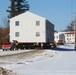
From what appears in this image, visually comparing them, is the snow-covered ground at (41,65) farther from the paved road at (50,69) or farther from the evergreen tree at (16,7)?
the evergreen tree at (16,7)

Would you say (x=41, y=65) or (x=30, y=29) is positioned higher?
(x=30, y=29)

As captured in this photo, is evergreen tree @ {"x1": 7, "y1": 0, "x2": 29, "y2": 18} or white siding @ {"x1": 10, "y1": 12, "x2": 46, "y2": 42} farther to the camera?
evergreen tree @ {"x1": 7, "y1": 0, "x2": 29, "y2": 18}

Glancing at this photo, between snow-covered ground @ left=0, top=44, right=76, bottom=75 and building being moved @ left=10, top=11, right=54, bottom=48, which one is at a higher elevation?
building being moved @ left=10, top=11, right=54, bottom=48

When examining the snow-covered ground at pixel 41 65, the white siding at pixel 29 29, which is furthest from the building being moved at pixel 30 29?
the snow-covered ground at pixel 41 65

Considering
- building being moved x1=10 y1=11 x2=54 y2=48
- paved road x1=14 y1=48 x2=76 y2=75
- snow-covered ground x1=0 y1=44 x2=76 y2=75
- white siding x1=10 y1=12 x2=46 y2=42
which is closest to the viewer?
paved road x1=14 y1=48 x2=76 y2=75

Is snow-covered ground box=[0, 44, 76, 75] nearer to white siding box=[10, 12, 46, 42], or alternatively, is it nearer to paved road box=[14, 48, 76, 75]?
paved road box=[14, 48, 76, 75]

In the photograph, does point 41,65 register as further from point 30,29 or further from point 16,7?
point 16,7

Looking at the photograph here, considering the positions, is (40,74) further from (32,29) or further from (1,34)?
(1,34)

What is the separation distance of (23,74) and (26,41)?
137 ft

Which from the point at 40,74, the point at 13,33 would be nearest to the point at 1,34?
the point at 13,33

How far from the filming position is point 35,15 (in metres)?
57.4

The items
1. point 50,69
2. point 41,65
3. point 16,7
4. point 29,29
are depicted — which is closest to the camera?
point 50,69

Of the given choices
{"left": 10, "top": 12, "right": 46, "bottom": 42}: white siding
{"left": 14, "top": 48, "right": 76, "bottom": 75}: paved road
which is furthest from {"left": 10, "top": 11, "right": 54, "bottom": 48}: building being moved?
{"left": 14, "top": 48, "right": 76, "bottom": 75}: paved road

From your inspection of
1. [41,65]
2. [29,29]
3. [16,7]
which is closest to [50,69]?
[41,65]
